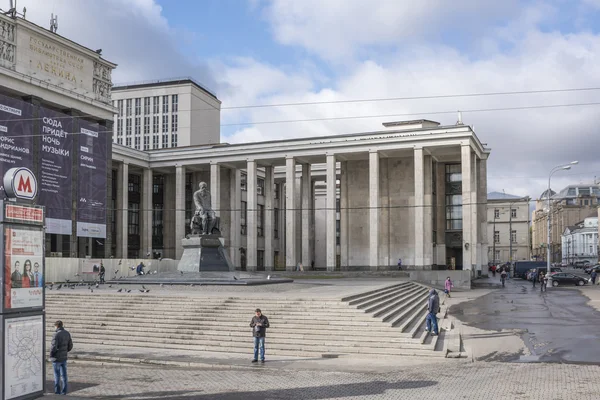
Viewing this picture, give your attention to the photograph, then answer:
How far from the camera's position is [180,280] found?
1283 inches

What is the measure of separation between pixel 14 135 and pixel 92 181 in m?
10.3

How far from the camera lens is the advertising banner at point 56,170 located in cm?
4847

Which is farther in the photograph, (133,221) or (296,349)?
(133,221)

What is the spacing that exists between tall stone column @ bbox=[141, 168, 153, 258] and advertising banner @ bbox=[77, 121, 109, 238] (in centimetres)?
1690

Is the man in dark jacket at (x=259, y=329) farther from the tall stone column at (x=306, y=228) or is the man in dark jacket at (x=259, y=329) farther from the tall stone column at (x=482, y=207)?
the tall stone column at (x=482, y=207)

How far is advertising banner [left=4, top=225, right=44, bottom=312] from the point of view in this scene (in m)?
10.6

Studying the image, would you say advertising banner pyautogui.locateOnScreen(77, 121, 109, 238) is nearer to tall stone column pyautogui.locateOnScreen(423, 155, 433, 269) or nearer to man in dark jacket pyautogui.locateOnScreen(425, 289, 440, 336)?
tall stone column pyautogui.locateOnScreen(423, 155, 433, 269)

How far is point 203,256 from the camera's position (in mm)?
35125

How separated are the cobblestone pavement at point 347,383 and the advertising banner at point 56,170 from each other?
34.3m

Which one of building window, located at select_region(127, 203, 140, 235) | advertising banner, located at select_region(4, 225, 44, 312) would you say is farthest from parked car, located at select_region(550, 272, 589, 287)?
advertising banner, located at select_region(4, 225, 44, 312)

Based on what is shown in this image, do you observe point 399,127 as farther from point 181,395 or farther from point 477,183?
point 181,395

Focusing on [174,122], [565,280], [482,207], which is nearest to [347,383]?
[565,280]

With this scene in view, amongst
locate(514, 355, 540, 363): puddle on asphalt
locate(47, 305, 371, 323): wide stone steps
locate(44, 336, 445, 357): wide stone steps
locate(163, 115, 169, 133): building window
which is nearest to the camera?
locate(514, 355, 540, 363): puddle on asphalt

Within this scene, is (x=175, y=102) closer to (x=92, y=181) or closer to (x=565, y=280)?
(x=92, y=181)
